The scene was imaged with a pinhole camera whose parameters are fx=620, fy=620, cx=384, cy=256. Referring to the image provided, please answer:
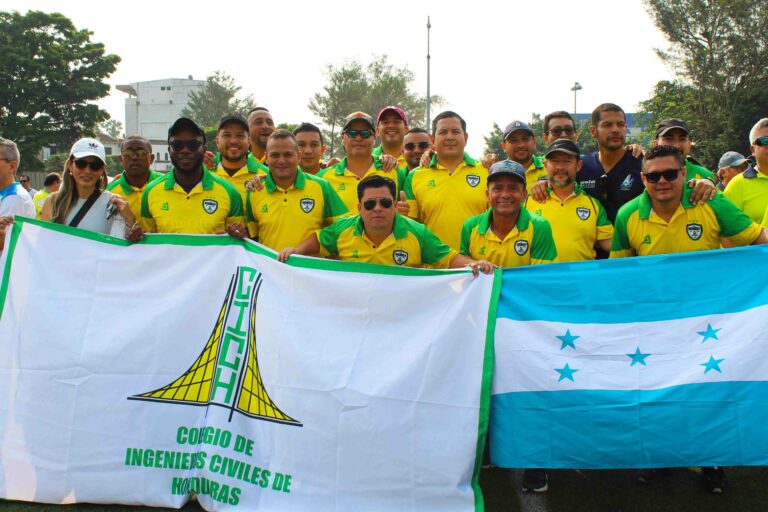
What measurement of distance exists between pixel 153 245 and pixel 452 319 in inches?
98.3

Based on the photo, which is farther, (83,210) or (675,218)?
(83,210)

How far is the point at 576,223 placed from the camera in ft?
17.5

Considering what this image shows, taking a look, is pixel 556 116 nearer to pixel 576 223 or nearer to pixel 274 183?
pixel 576 223

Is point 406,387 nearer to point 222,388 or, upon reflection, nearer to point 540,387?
point 540,387

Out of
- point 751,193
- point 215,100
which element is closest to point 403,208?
point 751,193

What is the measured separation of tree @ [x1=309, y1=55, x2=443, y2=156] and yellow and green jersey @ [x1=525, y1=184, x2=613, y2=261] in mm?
65692

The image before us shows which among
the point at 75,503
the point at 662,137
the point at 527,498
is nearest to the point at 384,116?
the point at 662,137

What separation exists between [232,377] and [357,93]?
2812 inches

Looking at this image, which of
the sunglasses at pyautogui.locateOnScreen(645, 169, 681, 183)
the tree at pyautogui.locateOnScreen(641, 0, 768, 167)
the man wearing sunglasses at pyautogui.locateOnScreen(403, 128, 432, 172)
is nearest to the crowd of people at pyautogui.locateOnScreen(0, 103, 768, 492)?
the sunglasses at pyautogui.locateOnScreen(645, 169, 681, 183)

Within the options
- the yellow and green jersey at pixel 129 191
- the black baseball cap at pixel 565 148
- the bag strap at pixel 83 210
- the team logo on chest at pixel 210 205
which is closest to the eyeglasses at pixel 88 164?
the bag strap at pixel 83 210

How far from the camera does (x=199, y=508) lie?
14.4ft

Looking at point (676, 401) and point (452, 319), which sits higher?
point (452, 319)

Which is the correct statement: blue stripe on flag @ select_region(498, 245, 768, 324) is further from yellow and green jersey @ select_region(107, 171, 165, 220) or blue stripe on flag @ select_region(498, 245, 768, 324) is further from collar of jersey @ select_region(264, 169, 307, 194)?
yellow and green jersey @ select_region(107, 171, 165, 220)

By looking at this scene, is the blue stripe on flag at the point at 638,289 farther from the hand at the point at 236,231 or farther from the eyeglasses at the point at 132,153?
the eyeglasses at the point at 132,153
